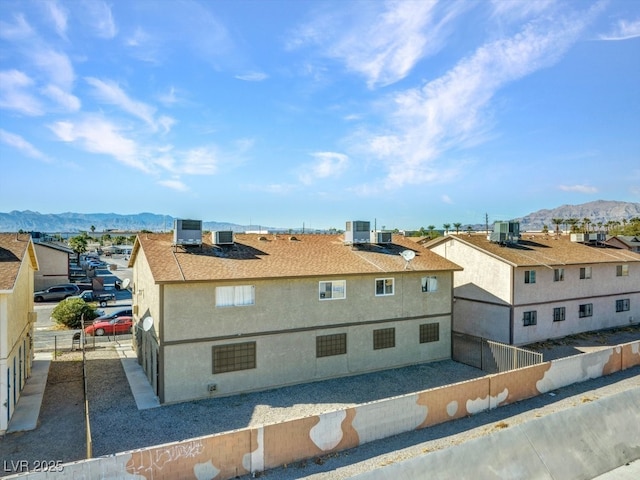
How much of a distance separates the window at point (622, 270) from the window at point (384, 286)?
2221cm

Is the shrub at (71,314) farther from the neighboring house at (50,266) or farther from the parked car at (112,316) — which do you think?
the neighboring house at (50,266)


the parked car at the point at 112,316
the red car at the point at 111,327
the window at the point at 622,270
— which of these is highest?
the window at the point at 622,270

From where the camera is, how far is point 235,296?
1866 cm

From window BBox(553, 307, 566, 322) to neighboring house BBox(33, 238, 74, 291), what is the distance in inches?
2026

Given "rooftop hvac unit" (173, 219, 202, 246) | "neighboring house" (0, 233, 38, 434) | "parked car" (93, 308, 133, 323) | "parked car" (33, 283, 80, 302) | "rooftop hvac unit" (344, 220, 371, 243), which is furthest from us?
"parked car" (33, 283, 80, 302)

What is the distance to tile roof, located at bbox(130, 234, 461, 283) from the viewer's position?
1842cm

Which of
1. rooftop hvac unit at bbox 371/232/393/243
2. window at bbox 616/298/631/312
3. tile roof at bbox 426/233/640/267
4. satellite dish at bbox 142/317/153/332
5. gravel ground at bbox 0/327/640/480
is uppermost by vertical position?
rooftop hvac unit at bbox 371/232/393/243

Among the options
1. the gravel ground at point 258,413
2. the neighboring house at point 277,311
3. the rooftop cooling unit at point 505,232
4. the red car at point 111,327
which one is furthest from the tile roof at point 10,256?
the rooftop cooling unit at point 505,232

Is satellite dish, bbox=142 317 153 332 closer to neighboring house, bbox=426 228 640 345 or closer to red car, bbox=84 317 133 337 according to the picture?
red car, bbox=84 317 133 337

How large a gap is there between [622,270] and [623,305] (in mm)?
2816

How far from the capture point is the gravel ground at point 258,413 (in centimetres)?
1316

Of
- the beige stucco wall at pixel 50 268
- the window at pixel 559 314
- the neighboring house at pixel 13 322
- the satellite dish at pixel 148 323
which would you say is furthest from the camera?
the beige stucco wall at pixel 50 268

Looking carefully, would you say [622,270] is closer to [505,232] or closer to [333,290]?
[505,232]

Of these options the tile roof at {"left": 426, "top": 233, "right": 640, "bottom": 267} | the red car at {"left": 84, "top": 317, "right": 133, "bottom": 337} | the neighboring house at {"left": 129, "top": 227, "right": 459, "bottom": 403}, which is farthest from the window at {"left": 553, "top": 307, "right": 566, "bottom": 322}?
the red car at {"left": 84, "top": 317, "right": 133, "bottom": 337}
